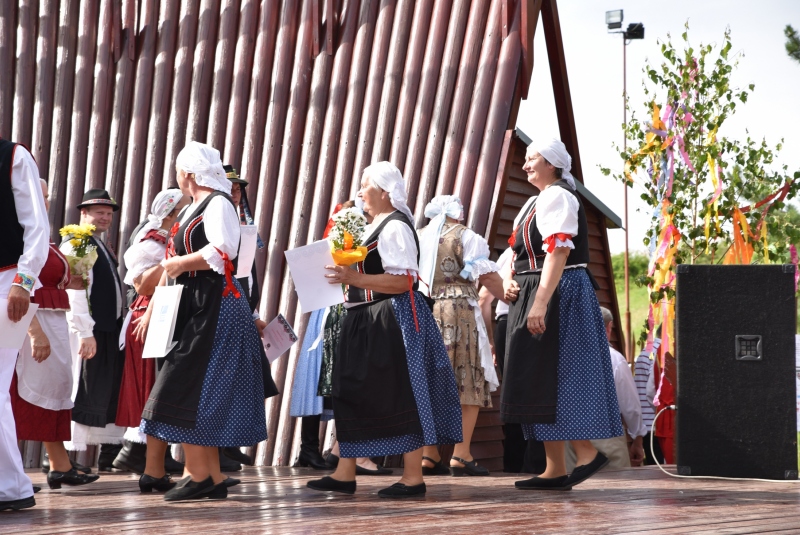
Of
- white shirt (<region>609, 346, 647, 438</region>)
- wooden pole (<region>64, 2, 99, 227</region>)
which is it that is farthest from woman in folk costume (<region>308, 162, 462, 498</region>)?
wooden pole (<region>64, 2, 99, 227</region>)

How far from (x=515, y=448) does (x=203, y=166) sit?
3250 mm

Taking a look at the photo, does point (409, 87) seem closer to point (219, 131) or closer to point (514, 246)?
point (219, 131)

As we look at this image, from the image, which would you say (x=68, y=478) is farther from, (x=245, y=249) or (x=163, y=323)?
(x=245, y=249)

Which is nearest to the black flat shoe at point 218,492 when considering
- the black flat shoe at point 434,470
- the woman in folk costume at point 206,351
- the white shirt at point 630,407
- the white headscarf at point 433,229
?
the woman in folk costume at point 206,351

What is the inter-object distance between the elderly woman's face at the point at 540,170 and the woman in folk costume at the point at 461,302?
1.13 meters

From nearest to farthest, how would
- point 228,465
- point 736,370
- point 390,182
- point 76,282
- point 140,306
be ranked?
1. point 390,182
2. point 736,370
3. point 76,282
4. point 140,306
5. point 228,465

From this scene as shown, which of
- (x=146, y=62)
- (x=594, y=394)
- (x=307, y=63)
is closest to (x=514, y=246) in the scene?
(x=594, y=394)

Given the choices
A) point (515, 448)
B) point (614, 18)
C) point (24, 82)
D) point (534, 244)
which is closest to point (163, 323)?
point (534, 244)

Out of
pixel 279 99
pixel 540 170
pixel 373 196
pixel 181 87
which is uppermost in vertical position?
pixel 181 87

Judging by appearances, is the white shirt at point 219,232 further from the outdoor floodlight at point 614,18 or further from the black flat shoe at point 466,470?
the outdoor floodlight at point 614,18

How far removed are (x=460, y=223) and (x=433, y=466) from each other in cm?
145

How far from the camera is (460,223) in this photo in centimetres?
600

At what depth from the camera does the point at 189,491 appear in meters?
4.13

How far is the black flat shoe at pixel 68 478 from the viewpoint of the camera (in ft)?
16.1
